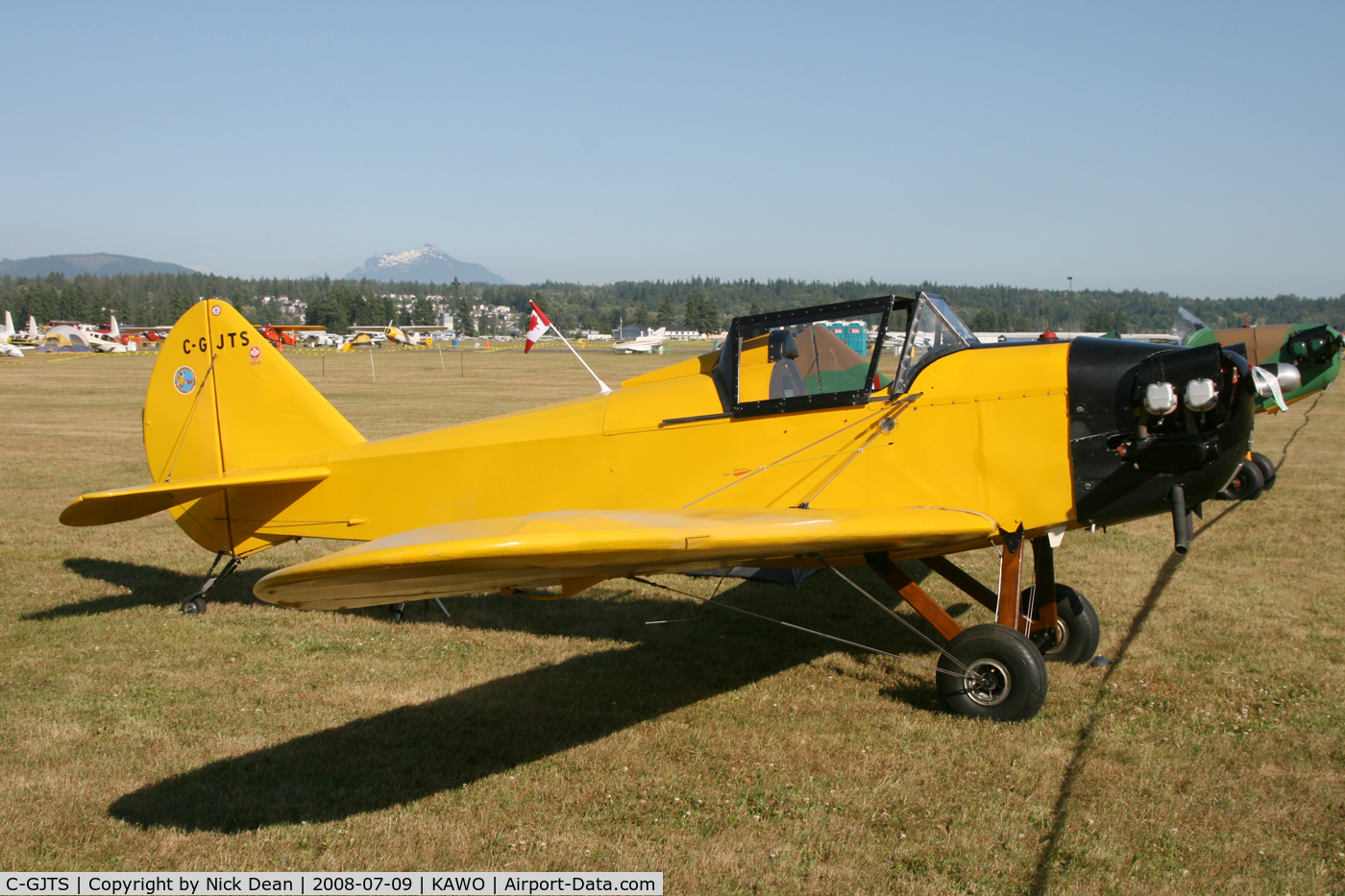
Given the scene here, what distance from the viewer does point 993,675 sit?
4863mm

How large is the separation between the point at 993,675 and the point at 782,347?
2.18 metres

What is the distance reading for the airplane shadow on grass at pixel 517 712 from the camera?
4.04 meters

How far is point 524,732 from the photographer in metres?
4.80

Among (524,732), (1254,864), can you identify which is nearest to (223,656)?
(524,732)

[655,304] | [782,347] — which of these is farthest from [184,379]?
[655,304]

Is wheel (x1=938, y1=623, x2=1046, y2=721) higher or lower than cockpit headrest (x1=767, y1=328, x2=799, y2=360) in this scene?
lower

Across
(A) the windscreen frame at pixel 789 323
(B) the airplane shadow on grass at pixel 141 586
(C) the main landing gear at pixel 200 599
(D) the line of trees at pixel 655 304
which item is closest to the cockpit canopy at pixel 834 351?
(A) the windscreen frame at pixel 789 323

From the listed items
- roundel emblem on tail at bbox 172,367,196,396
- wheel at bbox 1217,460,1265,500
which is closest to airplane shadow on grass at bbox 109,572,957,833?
roundel emblem on tail at bbox 172,367,196,396

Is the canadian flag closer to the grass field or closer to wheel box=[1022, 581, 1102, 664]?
the grass field

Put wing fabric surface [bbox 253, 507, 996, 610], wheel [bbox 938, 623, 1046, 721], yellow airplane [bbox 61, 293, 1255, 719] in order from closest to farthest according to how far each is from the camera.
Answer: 1. wing fabric surface [bbox 253, 507, 996, 610]
2. yellow airplane [bbox 61, 293, 1255, 719]
3. wheel [bbox 938, 623, 1046, 721]

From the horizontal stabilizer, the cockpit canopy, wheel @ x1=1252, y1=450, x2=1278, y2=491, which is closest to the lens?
the cockpit canopy

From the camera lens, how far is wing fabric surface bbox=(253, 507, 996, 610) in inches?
115

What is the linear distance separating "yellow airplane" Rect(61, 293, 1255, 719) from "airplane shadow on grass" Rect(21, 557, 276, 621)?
1.15 metres

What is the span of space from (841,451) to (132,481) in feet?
37.5
